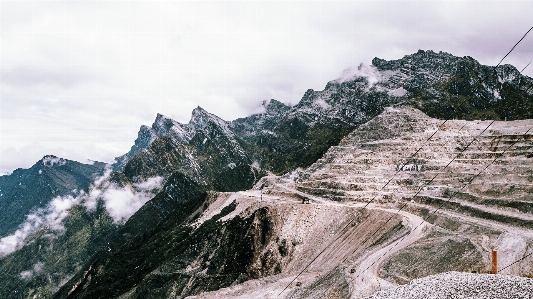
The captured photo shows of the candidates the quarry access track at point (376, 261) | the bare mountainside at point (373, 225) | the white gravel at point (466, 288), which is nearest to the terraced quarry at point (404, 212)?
the quarry access track at point (376, 261)

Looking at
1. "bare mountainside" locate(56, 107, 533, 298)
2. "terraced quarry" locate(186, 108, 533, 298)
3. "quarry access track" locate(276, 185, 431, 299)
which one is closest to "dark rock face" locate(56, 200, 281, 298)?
"bare mountainside" locate(56, 107, 533, 298)

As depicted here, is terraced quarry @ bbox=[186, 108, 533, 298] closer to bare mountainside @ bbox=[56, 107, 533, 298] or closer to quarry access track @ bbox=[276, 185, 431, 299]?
quarry access track @ bbox=[276, 185, 431, 299]

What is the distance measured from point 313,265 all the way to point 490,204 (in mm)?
39227

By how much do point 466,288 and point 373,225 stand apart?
46813 millimetres

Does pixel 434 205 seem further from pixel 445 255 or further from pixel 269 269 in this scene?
pixel 269 269

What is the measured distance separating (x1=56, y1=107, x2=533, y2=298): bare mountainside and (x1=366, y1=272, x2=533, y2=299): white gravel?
410 inches

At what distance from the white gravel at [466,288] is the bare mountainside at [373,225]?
1042 centimetres

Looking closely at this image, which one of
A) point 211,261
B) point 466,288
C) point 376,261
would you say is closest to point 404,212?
point 376,261

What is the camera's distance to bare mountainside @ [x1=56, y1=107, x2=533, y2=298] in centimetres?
5825

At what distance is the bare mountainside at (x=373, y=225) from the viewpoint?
58.2m

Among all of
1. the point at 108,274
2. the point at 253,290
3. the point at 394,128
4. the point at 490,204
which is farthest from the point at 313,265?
the point at 108,274

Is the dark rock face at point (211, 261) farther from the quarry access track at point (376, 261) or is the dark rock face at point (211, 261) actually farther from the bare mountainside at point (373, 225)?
the quarry access track at point (376, 261)

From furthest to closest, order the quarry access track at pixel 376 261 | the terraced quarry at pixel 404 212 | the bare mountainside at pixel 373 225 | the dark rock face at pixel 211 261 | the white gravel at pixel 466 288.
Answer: the dark rock face at pixel 211 261 → the bare mountainside at pixel 373 225 → the terraced quarry at pixel 404 212 → the quarry access track at pixel 376 261 → the white gravel at pixel 466 288

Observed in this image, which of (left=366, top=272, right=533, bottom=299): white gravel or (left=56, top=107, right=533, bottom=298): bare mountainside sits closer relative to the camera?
(left=366, top=272, right=533, bottom=299): white gravel
